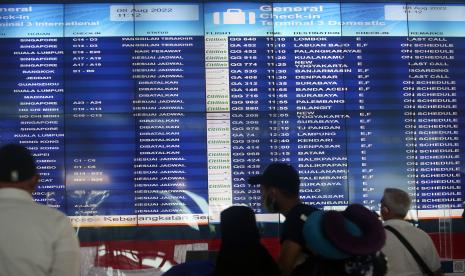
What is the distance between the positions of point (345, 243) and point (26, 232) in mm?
1512

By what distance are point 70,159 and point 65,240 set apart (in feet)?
7.97

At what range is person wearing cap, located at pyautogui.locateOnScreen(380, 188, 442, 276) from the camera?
3418mm

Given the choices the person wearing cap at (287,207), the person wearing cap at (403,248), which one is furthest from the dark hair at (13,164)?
the person wearing cap at (403,248)

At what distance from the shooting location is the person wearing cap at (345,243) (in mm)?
2412

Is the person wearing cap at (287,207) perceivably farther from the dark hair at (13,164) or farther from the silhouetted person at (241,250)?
the dark hair at (13,164)

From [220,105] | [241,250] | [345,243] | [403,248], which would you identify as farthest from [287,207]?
[220,105]

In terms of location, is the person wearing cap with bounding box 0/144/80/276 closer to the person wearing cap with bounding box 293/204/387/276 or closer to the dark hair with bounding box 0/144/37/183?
the dark hair with bounding box 0/144/37/183

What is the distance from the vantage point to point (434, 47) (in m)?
5.36

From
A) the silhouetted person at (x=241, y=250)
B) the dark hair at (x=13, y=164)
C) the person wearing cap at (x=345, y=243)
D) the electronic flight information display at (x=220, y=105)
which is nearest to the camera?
the person wearing cap at (x=345, y=243)

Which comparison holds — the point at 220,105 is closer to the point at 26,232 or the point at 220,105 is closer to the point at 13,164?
the point at 13,164

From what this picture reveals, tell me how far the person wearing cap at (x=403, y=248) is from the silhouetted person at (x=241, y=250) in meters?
1.08

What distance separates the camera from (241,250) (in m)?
2.63

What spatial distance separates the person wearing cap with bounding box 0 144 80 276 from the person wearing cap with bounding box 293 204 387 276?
119cm

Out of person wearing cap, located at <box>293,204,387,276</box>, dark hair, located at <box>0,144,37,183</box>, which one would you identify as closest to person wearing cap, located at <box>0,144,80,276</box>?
dark hair, located at <box>0,144,37,183</box>
